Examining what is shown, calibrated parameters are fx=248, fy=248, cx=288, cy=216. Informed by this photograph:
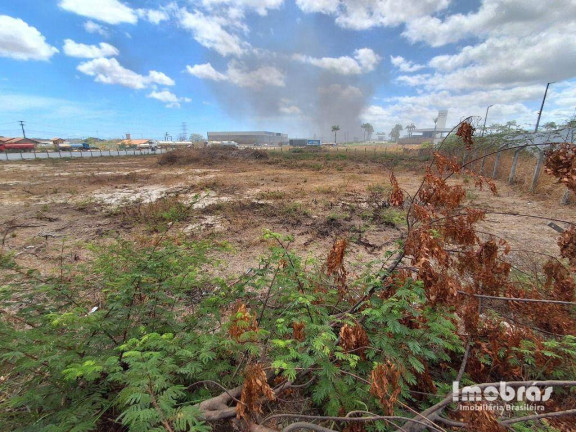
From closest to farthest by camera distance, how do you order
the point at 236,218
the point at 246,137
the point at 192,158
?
the point at 236,218, the point at 192,158, the point at 246,137

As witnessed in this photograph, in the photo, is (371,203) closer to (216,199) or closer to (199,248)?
(216,199)

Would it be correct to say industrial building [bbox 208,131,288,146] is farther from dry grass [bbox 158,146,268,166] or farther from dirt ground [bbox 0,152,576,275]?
dirt ground [bbox 0,152,576,275]

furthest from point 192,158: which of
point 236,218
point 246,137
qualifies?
point 246,137

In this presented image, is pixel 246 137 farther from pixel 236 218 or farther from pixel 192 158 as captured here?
pixel 236 218

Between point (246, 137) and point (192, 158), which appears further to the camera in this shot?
point (246, 137)

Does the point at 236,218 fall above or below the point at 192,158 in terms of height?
below

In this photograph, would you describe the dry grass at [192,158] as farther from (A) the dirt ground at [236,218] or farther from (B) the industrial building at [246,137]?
(B) the industrial building at [246,137]

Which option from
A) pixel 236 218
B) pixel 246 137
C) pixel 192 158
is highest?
pixel 246 137

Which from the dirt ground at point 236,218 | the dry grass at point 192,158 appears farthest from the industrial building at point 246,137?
the dirt ground at point 236,218

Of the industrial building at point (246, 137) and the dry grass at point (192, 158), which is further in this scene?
the industrial building at point (246, 137)

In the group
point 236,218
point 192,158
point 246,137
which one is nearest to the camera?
point 236,218

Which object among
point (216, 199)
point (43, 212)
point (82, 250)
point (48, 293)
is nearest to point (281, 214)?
point (216, 199)

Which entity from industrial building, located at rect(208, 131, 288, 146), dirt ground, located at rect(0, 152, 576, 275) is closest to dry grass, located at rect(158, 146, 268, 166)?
dirt ground, located at rect(0, 152, 576, 275)

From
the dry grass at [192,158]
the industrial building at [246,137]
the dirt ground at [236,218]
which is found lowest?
the dirt ground at [236,218]
